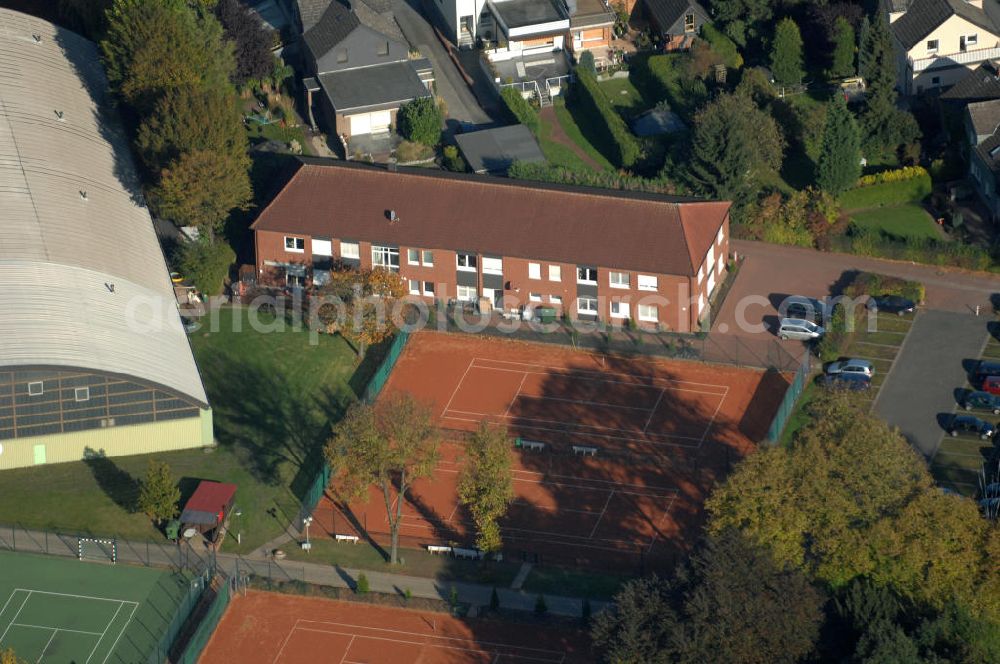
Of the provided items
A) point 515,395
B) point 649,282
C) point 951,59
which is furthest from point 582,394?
point 951,59

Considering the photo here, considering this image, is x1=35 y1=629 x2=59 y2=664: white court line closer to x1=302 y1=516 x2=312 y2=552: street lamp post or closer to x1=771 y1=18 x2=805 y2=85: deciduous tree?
x1=302 y1=516 x2=312 y2=552: street lamp post

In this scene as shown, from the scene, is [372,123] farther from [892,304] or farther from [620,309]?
[892,304]

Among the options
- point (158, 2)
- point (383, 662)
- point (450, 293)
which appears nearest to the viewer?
point (383, 662)

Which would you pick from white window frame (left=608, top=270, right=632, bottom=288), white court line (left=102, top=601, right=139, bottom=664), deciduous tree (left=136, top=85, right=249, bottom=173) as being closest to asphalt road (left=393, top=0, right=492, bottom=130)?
deciduous tree (left=136, top=85, right=249, bottom=173)

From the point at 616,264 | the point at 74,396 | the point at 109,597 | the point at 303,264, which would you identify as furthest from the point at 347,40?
the point at 109,597

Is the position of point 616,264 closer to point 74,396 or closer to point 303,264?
point 303,264

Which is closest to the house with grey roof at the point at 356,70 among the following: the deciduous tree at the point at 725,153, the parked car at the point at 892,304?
the deciduous tree at the point at 725,153
